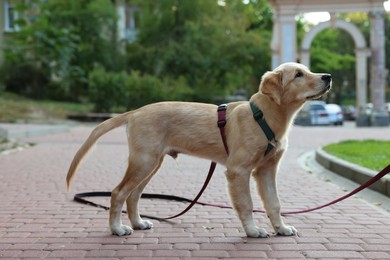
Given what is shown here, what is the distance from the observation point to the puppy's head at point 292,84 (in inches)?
199

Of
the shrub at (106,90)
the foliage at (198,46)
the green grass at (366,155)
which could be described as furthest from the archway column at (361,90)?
the green grass at (366,155)

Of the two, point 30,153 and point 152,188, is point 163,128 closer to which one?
point 152,188

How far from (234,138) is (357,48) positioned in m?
32.4

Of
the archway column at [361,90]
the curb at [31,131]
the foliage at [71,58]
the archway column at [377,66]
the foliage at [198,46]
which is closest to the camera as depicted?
the curb at [31,131]

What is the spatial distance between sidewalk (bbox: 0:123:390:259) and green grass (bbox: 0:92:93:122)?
19052mm

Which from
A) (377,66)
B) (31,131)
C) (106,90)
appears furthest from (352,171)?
(106,90)

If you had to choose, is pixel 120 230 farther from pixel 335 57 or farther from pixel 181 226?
pixel 335 57

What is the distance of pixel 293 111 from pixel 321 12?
98.5 feet

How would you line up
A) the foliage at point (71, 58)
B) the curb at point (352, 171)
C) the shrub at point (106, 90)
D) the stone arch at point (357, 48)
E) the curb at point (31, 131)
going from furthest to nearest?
the foliage at point (71, 58)
the stone arch at point (357, 48)
the shrub at point (106, 90)
the curb at point (31, 131)
the curb at point (352, 171)

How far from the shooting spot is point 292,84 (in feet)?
16.8

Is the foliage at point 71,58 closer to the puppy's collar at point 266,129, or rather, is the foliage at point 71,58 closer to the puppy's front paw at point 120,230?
the puppy's front paw at point 120,230

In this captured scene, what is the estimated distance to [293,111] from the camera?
5.22 m

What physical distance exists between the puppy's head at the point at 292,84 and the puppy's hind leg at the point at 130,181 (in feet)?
4.16

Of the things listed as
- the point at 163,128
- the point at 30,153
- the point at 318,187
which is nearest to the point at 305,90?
the point at 163,128
